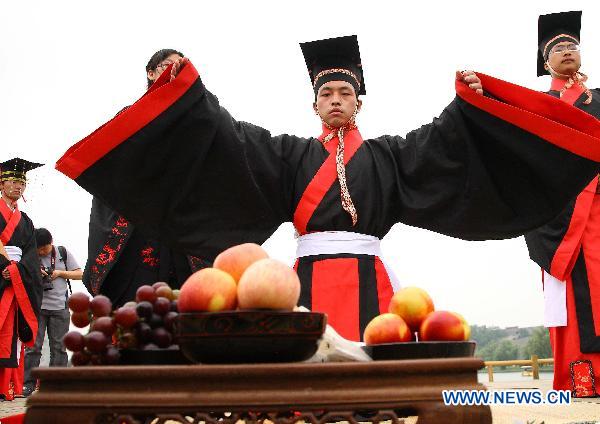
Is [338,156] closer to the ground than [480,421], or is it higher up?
higher up

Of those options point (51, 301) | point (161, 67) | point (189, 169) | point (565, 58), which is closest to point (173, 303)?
point (189, 169)

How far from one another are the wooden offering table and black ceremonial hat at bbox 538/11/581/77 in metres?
A: 4.42

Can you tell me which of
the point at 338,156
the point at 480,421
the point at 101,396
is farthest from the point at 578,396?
the point at 101,396

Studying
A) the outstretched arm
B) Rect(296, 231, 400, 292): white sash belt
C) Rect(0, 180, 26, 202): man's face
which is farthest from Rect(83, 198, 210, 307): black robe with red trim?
Rect(0, 180, 26, 202): man's face

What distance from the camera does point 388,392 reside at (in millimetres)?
1153

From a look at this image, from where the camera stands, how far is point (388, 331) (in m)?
1.51

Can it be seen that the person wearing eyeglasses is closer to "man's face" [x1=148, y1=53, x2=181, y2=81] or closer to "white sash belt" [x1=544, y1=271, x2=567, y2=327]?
"man's face" [x1=148, y1=53, x2=181, y2=81]

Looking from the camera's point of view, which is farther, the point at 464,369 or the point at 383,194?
the point at 383,194

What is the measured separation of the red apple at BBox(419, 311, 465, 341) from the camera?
1.43m

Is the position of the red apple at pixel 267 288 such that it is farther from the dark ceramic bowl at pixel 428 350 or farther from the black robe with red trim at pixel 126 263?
the black robe with red trim at pixel 126 263

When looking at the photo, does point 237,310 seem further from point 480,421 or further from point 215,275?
point 480,421

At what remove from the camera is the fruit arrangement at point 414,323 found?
1.44 metres

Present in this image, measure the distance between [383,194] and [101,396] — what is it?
2.42m

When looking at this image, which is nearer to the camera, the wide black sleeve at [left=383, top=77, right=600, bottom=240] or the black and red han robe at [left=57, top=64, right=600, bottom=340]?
the black and red han robe at [left=57, top=64, right=600, bottom=340]
